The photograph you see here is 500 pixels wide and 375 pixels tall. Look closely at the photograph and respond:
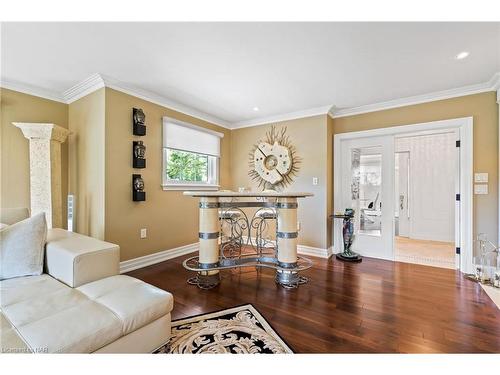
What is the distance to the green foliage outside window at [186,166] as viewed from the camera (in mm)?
3667

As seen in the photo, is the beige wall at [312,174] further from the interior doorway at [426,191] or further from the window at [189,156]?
the interior doorway at [426,191]

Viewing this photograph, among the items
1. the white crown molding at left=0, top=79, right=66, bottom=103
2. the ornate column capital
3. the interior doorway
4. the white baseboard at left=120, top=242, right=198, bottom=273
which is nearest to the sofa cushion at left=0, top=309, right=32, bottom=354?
the white baseboard at left=120, top=242, right=198, bottom=273

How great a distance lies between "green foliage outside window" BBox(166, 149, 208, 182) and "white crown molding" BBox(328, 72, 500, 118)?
2.34 meters

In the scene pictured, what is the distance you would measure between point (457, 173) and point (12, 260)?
468 cm

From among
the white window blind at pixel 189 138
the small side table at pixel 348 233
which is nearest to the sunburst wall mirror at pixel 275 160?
the white window blind at pixel 189 138

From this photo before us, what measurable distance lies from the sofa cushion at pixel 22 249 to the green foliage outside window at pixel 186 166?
1.93m

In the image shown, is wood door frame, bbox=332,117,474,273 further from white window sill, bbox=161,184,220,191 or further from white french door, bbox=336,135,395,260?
white window sill, bbox=161,184,220,191

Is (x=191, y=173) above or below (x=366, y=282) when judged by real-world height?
above

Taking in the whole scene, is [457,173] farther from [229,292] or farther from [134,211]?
[134,211]

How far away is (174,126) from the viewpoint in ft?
11.7

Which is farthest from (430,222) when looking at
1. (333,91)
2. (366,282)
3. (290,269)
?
(290,269)

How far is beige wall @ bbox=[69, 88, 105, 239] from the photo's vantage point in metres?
2.76

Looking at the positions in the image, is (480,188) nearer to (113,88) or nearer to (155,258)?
(155,258)
